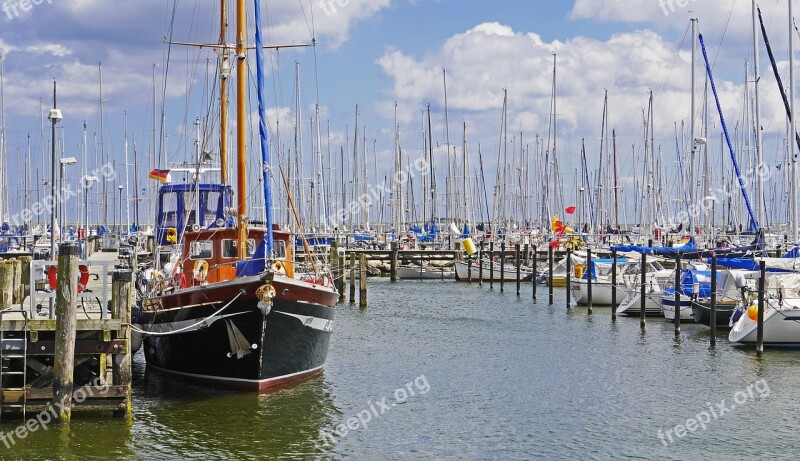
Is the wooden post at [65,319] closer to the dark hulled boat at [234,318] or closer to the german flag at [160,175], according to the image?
the dark hulled boat at [234,318]

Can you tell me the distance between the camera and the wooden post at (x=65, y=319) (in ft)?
60.3

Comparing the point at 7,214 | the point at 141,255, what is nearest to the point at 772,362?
the point at 141,255

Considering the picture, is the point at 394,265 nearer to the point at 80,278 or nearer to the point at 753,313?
the point at 753,313

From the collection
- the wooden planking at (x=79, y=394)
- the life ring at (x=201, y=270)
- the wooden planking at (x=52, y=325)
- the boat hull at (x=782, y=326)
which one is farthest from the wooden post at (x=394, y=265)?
the wooden planking at (x=52, y=325)

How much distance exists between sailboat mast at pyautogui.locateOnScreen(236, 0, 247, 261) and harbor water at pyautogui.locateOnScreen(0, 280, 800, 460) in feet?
12.6

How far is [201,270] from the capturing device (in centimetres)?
2453

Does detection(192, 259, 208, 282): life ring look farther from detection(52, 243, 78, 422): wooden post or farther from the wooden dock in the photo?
detection(52, 243, 78, 422): wooden post

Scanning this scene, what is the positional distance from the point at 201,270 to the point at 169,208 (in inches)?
307

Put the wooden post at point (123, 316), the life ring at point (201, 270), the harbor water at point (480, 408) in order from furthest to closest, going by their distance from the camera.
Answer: the life ring at point (201, 270) → the wooden post at point (123, 316) → the harbor water at point (480, 408)

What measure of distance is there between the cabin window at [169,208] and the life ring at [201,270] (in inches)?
279

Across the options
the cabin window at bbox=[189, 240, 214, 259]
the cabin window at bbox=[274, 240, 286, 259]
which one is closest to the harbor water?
the cabin window at bbox=[189, 240, 214, 259]

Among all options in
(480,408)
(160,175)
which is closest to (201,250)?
(480,408)

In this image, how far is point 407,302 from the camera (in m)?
48.2

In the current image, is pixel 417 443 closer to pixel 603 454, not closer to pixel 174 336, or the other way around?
pixel 603 454
